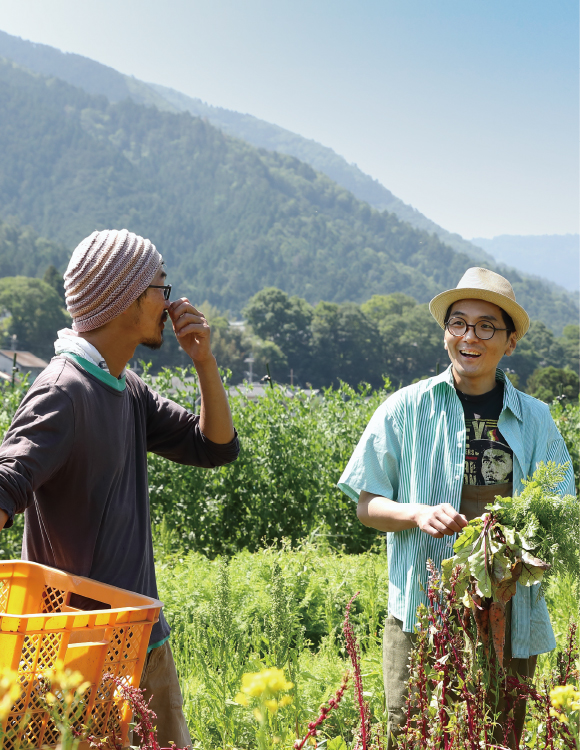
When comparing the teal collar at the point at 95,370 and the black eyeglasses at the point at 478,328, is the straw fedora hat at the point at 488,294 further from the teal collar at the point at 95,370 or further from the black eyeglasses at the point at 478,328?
the teal collar at the point at 95,370

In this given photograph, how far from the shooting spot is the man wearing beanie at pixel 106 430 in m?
1.62

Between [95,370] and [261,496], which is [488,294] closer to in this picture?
[95,370]

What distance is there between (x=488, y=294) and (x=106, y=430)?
1332 mm

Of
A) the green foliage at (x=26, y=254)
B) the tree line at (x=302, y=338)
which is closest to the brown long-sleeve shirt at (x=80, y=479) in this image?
the tree line at (x=302, y=338)

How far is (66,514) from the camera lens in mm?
1703

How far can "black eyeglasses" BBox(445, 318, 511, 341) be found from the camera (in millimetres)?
2318

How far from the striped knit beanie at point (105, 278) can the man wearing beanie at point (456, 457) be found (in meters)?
0.91

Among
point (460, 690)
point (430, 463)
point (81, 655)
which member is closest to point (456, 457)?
point (430, 463)

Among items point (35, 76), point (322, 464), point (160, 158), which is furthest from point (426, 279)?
point (322, 464)

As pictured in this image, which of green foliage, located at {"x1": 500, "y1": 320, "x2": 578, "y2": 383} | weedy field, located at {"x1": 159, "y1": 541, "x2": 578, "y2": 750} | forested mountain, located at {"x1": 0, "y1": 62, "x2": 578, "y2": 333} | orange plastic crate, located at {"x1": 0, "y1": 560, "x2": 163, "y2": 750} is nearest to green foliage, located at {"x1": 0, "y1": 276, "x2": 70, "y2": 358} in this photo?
forested mountain, located at {"x1": 0, "y1": 62, "x2": 578, "y2": 333}

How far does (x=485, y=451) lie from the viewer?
225 centimetres

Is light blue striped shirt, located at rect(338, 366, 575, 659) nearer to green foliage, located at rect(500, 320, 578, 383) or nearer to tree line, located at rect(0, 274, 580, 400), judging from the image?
green foliage, located at rect(500, 320, 578, 383)

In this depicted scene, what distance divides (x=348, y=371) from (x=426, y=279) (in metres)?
68.4

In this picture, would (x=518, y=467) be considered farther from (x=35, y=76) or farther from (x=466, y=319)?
(x=35, y=76)
